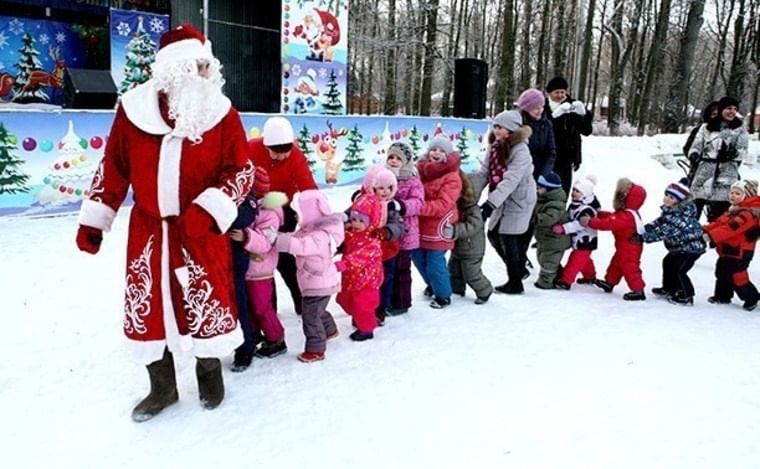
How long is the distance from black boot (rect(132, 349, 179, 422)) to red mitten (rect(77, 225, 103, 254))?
57cm

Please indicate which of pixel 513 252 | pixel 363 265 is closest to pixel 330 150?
pixel 513 252

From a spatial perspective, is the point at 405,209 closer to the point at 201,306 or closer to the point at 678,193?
the point at 201,306

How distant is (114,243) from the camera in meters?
5.91

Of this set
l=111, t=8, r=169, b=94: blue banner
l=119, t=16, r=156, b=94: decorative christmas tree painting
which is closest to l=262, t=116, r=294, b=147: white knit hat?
l=111, t=8, r=169, b=94: blue banner

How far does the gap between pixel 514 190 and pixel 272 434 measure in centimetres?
279

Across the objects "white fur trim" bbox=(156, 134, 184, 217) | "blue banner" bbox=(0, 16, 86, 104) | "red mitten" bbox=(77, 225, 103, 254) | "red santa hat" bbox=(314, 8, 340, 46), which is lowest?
"red mitten" bbox=(77, 225, 103, 254)

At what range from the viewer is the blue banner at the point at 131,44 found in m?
10.9

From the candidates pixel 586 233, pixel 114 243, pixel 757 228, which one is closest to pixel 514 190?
pixel 586 233

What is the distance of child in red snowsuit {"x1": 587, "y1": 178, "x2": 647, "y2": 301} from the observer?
4.94m

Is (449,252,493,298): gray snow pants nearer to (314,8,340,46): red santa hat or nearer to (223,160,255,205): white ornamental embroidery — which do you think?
(223,160,255,205): white ornamental embroidery

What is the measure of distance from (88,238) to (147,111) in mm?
614

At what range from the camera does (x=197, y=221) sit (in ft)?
8.43

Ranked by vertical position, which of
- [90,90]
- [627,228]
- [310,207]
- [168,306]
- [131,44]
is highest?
[131,44]

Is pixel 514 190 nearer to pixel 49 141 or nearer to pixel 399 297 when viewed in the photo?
pixel 399 297
